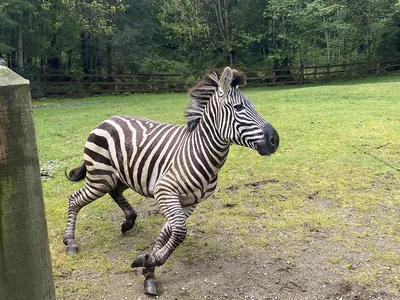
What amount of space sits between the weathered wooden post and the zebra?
184 cm

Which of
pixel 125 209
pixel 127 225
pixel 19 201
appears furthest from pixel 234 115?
pixel 19 201

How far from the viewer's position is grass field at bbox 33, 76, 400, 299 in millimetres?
3557

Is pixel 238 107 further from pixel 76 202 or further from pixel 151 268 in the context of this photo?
pixel 76 202

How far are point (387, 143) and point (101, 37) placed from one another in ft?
72.7

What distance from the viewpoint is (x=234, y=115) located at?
11.6 feet

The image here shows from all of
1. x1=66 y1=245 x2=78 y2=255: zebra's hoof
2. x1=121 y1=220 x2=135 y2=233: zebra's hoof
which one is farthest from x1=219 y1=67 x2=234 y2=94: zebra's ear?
x1=66 y1=245 x2=78 y2=255: zebra's hoof

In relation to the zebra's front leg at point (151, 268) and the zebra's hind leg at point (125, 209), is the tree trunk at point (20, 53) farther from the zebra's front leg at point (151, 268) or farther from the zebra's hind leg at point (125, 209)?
the zebra's front leg at point (151, 268)

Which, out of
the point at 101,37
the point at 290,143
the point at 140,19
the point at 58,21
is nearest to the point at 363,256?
the point at 290,143

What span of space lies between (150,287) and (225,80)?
2.03 m

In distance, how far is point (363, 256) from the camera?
3982 millimetres

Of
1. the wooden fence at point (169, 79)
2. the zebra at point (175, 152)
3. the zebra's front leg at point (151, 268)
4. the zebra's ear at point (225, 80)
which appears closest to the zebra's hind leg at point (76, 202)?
the zebra at point (175, 152)

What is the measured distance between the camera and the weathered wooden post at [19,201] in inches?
60.8

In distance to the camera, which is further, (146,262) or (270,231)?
(270,231)

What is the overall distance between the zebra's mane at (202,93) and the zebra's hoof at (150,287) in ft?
5.07
